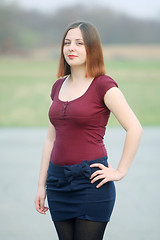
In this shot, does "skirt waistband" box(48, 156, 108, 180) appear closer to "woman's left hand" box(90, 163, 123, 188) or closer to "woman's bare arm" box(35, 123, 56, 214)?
"woman's left hand" box(90, 163, 123, 188)

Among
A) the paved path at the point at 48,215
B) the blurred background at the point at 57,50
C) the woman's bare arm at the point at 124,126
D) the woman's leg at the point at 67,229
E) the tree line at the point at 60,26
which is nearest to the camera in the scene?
the woman's bare arm at the point at 124,126

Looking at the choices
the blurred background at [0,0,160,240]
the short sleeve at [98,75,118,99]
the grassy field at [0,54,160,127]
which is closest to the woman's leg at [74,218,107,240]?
the short sleeve at [98,75,118,99]

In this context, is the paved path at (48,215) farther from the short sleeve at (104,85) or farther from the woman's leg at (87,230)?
the short sleeve at (104,85)

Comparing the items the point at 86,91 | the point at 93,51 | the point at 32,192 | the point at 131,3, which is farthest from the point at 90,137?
the point at 131,3

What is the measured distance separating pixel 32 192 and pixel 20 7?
1020 cm

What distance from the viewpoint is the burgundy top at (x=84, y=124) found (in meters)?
1.63

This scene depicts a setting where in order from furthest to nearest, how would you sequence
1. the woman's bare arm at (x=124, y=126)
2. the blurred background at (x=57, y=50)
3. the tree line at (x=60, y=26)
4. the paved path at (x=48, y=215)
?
the tree line at (x=60, y=26) < the blurred background at (x=57, y=50) < the paved path at (x=48, y=215) < the woman's bare arm at (x=124, y=126)

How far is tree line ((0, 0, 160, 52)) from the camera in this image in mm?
13086

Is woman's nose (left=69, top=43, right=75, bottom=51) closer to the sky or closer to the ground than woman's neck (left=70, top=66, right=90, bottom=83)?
closer to the sky

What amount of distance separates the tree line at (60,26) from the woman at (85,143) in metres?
11.5

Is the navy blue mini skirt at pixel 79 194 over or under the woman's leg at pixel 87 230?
over

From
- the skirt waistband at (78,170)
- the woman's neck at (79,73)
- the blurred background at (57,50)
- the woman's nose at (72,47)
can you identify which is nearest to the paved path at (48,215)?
the skirt waistband at (78,170)

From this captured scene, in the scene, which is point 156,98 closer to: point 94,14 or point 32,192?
point 94,14

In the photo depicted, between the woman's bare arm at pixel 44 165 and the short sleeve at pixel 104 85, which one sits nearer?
the short sleeve at pixel 104 85
